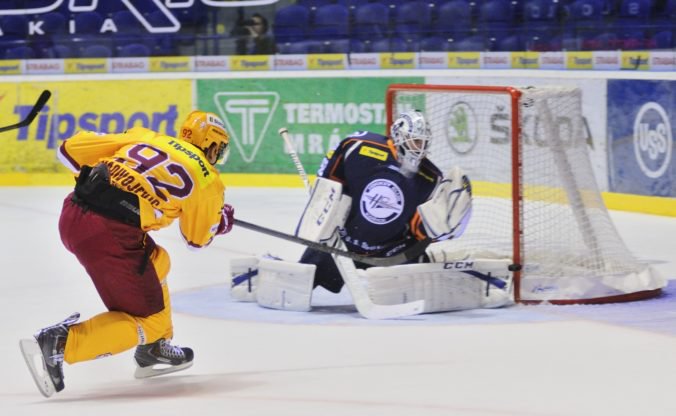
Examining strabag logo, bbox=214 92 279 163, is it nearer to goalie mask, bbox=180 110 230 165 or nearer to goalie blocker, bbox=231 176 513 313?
goalie blocker, bbox=231 176 513 313

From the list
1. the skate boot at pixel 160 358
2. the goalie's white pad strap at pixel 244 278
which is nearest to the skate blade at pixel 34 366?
the skate boot at pixel 160 358

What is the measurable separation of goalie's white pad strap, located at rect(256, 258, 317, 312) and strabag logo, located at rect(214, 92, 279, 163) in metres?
5.37

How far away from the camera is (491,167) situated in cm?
874

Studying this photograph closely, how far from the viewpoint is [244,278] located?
595 cm

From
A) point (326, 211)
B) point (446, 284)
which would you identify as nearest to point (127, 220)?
point (326, 211)

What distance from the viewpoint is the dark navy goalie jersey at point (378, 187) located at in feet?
18.7

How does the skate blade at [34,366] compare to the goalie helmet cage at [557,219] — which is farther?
the goalie helmet cage at [557,219]

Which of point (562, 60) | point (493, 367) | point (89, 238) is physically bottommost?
point (493, 367)

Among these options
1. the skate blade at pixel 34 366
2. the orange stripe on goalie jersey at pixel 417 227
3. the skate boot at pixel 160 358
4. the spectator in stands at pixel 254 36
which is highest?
the spectator in stands at pixel 254 36

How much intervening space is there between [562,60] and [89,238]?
625 centimetres

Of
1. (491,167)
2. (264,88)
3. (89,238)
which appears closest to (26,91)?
(264,88)

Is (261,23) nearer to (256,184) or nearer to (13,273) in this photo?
(256,184)

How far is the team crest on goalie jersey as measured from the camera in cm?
571

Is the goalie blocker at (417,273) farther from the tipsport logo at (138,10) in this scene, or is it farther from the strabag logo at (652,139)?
the tipsport logo at (138,10)
